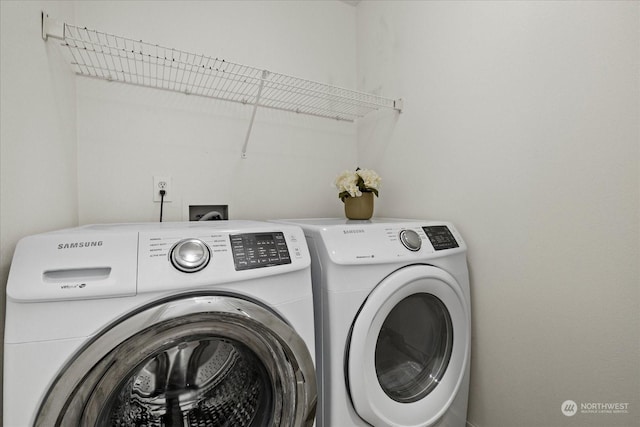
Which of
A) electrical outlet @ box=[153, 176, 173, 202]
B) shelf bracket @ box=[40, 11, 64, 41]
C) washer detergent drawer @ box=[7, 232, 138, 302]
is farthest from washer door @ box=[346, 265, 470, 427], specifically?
shelf bracket @ box=[40, 11, 64, 41]

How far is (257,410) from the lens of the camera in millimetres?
832

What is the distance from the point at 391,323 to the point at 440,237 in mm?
378

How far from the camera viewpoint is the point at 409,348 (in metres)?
1.12

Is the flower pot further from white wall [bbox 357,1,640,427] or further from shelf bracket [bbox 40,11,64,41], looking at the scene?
shelf bracket [bbox 40,11,64,41]

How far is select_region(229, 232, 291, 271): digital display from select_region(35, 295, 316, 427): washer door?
103 millimetres

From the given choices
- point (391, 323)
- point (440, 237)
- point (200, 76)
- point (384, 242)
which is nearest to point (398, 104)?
point (440, 237)

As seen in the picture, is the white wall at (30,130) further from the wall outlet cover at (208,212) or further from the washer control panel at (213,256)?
the wall outlet cover at (208,212)

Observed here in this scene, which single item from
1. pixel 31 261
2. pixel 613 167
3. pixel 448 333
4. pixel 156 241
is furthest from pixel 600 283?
pixel 31 261

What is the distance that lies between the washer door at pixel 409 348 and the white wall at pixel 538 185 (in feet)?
0.57

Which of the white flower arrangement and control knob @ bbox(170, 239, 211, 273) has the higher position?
the white flower arrangement

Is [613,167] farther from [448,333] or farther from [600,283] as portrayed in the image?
[448,333]

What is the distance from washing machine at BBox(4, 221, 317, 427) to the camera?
1.89 feet

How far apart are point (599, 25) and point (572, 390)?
43.9 inches

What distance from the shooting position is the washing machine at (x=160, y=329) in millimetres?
575
